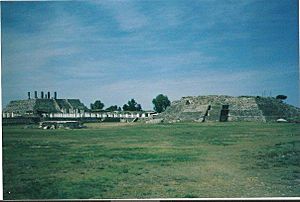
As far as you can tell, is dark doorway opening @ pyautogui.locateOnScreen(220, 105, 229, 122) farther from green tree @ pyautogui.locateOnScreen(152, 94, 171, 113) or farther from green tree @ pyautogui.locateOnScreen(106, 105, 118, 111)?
green tree @ pyautogui.locateOnScreen(106, 105, 118, 111)

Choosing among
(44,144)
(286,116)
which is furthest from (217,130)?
(44,144)

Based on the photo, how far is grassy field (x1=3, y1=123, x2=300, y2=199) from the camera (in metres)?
6.02

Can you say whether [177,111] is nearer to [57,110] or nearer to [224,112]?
[224,112]

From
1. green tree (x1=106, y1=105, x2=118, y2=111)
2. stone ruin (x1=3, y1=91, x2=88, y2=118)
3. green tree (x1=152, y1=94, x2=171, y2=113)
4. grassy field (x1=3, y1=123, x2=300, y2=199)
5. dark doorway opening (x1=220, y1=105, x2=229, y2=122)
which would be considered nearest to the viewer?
grassy field (x1=3, y1=123, x2=300, y2=199)

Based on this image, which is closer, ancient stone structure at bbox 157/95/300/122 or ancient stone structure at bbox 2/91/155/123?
ancient stone structure at bbox 2/91/155/123

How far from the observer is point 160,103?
22.5 ft

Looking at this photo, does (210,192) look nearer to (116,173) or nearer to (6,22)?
(116,173)

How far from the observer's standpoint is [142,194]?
598 cm

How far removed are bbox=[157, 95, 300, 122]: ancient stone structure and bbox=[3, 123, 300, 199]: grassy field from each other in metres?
0.31

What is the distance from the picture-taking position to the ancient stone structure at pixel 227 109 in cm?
679

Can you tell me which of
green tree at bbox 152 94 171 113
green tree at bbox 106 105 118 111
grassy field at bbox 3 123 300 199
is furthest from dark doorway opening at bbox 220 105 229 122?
green tree at bbox 106 105 118 111

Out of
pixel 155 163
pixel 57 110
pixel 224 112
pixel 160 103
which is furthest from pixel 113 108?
pixel 224 112

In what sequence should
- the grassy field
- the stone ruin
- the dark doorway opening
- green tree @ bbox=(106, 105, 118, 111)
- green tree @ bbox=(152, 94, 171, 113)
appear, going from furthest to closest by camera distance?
the dark doorway opening
green tree @ bbox=(106, 105, 118, 111)
green tree @ bbox=(152, 94, 171, 113)
the stone ruin
the grassy field

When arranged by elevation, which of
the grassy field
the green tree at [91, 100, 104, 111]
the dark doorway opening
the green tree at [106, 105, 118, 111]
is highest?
the green tree at [91, 100, 104, 111]
